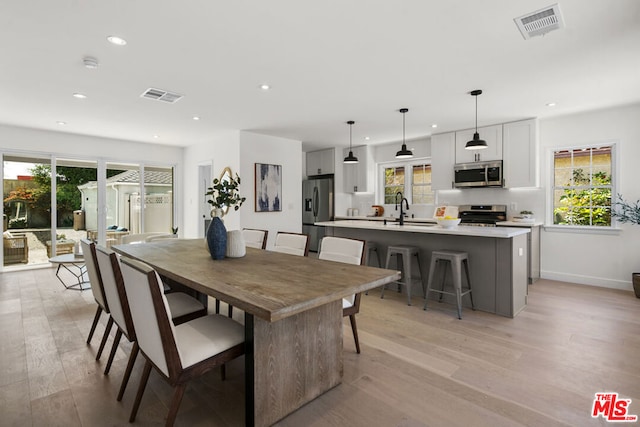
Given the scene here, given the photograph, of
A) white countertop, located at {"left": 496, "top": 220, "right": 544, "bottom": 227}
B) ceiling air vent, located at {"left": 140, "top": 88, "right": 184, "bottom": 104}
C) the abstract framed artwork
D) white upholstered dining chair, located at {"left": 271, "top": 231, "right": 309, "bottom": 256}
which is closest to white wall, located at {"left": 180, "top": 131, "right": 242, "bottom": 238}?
the abstract framed artwork

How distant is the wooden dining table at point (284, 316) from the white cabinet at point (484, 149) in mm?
4208

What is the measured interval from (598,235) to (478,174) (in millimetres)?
1785

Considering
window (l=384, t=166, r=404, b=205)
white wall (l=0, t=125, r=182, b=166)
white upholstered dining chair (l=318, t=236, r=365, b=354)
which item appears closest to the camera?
white upholstered dining chair (l=318, t=236, r=365, b=354)

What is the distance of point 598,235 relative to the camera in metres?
4.62

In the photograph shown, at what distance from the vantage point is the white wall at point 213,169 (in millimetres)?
5707

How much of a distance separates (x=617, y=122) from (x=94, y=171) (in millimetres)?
8628

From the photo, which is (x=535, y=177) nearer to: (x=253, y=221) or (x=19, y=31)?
(x=253, y=221)

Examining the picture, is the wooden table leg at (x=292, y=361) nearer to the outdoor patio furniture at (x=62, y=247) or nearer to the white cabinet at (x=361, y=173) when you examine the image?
the white cabinet at (x=361, y=173)

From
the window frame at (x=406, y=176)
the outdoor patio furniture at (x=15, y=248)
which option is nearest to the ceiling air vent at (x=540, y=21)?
the window frame at (x=406, y=176)

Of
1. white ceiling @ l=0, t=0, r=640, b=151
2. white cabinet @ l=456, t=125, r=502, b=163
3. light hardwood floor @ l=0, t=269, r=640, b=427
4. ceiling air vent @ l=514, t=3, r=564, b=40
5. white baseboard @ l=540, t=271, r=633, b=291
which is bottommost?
light hardwood floor @ l=0, t=269, r=640, b=427

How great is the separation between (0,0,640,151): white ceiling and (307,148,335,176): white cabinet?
103 inches

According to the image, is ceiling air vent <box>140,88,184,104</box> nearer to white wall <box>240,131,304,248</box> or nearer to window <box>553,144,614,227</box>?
white wall <box>240,131,304,248</box>

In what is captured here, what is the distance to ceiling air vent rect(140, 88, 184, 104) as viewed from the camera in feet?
12.3

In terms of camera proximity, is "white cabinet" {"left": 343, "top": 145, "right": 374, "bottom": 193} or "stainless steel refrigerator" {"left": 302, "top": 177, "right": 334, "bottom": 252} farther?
"stainless steel refrigerator" {"left": 302, "top": 177, "right": 334, "bottom": 252}
